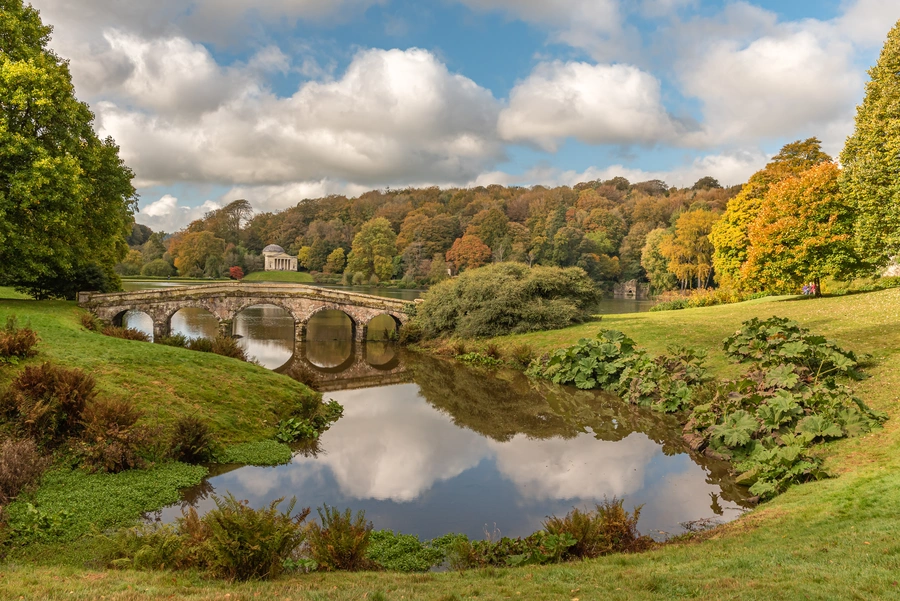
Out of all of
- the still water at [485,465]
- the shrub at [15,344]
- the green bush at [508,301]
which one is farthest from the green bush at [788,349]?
the shrub at [15,344]

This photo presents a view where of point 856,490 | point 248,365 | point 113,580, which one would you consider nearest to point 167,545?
point 113,580

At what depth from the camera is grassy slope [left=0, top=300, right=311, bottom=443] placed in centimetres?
1280

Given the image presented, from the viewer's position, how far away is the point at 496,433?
15945mm

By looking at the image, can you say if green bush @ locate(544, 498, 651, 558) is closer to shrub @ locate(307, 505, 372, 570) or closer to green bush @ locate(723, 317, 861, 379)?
shrub @ locate(307, 505, 372, 570)

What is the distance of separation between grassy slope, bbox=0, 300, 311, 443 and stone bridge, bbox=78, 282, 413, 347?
12361mm

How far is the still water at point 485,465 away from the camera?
34.0 ft

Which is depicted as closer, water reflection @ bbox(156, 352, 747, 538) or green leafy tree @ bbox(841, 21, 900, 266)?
water reflection @ bbox(156, 352, 747, 538)

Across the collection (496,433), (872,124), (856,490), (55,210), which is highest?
(872,124)

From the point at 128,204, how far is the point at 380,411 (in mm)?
18434

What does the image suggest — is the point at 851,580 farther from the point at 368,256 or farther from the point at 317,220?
the point at 317,220

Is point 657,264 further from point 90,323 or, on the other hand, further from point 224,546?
point 224,546

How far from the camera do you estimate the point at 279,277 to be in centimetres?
9275

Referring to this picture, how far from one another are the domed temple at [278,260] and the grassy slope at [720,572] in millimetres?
94783

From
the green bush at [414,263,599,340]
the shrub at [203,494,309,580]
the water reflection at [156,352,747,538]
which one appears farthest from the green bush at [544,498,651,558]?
the green bush at [414,263,599,340]
